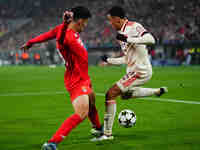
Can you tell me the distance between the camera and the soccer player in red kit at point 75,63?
6059 millimetres

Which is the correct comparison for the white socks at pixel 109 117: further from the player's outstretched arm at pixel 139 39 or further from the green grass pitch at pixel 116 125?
the player's outstretched arm at pixel 139 39

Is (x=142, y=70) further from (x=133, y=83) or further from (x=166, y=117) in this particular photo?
(x=166, y=117)

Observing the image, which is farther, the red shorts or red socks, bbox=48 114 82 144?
the red shorts

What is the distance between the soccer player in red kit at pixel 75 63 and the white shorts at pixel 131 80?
3.85ft

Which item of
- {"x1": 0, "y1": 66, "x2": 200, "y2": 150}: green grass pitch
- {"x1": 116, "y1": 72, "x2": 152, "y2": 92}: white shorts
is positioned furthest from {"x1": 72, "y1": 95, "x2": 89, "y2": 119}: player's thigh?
{"x1": 116, "y1": 72, "x2": 152, "y2": 92}: white shorts

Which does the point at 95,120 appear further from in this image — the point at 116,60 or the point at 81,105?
the point at 116,60

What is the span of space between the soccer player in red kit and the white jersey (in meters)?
1.25

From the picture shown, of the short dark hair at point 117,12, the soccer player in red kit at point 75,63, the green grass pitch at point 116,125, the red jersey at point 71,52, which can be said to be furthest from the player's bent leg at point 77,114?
the short dark hair at point 117,12

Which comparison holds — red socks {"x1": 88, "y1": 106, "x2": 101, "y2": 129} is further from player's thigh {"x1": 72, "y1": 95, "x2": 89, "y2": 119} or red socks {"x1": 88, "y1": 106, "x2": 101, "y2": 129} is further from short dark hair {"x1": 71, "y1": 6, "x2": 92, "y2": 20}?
short dark hair {"x1": 71, "y1": 6, "x2": 92, "y2": 20}

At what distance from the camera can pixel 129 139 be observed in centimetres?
710

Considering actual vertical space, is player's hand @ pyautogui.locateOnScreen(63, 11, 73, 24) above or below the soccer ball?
above


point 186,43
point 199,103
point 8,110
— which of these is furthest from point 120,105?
point 186,43

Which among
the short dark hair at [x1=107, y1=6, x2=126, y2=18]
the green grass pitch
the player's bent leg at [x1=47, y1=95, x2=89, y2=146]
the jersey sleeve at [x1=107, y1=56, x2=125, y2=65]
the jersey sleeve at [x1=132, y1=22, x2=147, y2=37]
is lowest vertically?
the green grass pitch

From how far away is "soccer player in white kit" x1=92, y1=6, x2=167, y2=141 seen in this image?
Answer: 703 centimetres
